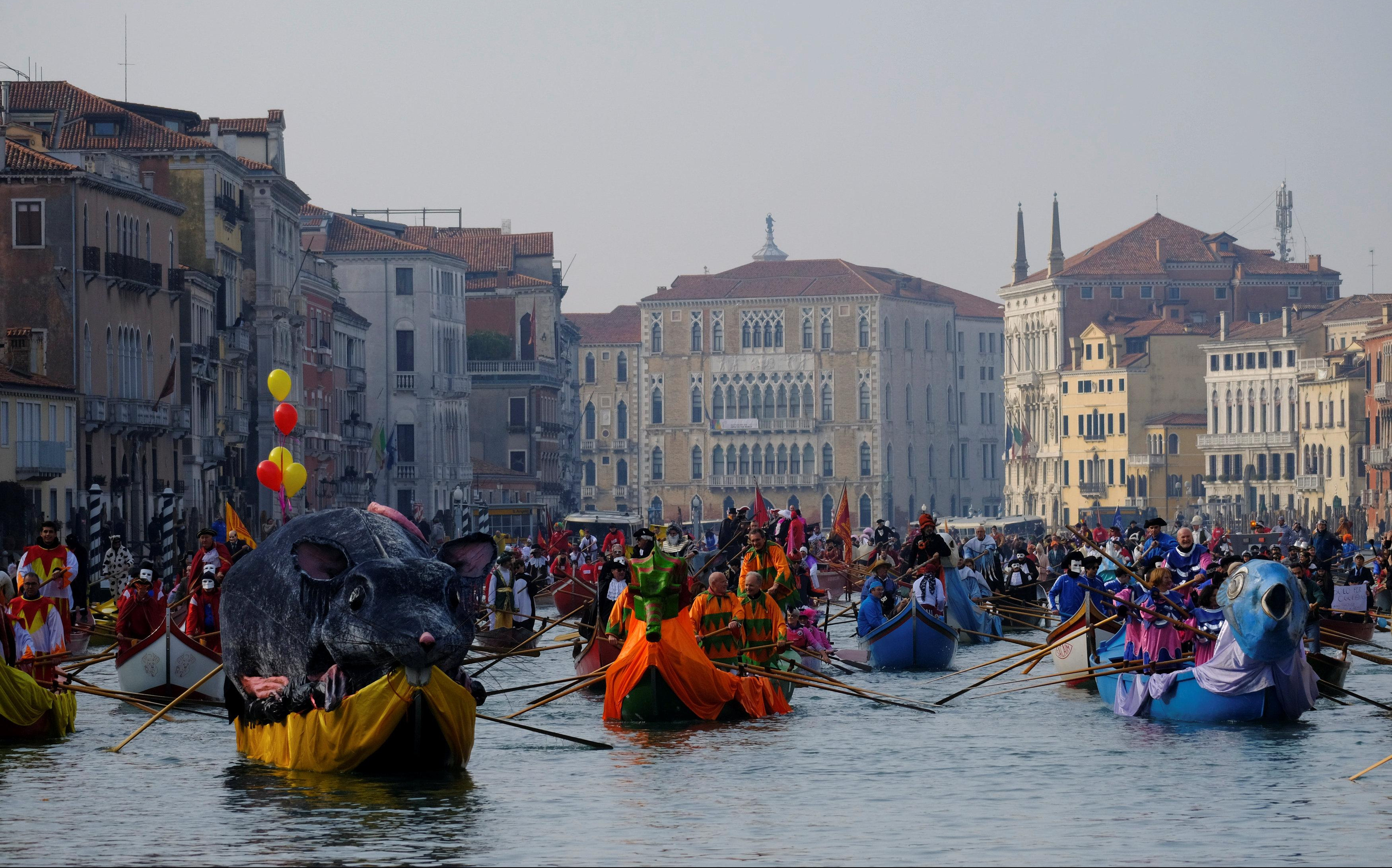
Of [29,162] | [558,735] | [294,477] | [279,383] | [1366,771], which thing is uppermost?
[29,162]

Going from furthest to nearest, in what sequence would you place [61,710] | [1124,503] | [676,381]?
[676,381] → [1124,503] → [61,710]

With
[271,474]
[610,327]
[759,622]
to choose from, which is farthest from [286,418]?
[610,327]

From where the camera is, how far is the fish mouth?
24.7 m

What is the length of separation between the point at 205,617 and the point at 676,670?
6020mm

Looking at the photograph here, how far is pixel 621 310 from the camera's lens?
17538 cm

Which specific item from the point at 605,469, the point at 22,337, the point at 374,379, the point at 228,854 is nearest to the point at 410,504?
the point at 374,379

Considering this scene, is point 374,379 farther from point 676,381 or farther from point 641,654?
point 641,654

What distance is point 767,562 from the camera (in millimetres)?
30344

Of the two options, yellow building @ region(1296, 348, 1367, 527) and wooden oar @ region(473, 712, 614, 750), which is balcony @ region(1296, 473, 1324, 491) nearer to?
yellow building @ region(1296, 348, 1367, 527)

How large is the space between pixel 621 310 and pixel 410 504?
230ft

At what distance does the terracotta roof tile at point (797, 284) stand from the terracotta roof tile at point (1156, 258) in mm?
9292

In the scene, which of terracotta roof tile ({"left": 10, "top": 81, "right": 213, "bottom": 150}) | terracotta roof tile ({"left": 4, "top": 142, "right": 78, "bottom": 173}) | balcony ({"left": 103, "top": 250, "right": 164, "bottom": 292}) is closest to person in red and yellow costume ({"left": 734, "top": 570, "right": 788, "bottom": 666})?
terracotta roof tile ({"left": 4, "top": 142, "right": 78, "bottom": 173})

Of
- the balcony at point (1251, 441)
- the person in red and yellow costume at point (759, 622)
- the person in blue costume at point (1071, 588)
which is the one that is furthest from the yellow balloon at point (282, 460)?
the balcony at point (1251, 441)

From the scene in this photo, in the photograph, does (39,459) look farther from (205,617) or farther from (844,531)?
(205,617)
